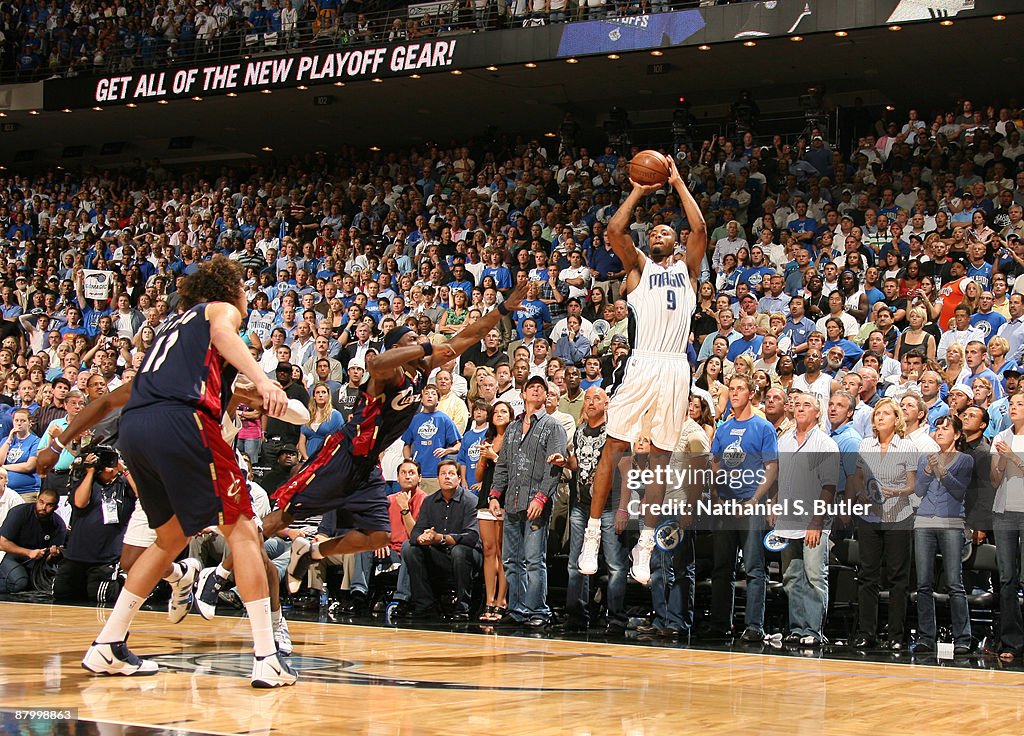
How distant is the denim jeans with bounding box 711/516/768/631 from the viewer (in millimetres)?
9008

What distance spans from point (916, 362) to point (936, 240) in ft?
9.49

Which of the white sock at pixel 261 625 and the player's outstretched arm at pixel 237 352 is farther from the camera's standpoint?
the white sock at pixel 261 625

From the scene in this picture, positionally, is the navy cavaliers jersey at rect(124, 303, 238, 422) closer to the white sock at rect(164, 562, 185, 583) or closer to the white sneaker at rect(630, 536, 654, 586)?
the white sock at rect(164, 562, 185, 583)

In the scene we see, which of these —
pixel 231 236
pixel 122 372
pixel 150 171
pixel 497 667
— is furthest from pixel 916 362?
pixel 150 171

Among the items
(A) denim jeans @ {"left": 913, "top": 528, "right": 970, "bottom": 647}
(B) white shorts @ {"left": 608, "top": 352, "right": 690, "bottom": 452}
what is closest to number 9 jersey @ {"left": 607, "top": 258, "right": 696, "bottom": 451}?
(B) white shorts @ {"left": 608, "top": 352, "right": 690, "bottom": 452}

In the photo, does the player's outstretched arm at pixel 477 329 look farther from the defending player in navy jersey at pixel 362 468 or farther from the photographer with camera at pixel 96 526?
the photographer with camera at pixel 96 526

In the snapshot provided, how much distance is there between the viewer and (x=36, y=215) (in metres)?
24.3

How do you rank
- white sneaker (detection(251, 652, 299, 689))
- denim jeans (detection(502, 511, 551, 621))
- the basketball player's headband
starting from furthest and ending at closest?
denim jeans (detection(502, 511, 551, 621))
the basketball player's headband
white sneaker (detection(251, 652, 299, 689))

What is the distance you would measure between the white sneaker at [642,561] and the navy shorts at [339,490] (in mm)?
1764

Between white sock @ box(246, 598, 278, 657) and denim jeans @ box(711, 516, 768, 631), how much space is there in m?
4.26

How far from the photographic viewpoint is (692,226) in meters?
7.62

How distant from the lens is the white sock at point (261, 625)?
583 cm

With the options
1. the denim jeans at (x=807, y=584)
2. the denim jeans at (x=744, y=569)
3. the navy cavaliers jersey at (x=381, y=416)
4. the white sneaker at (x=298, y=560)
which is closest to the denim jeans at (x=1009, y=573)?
the denim jeans at (x=807, y=584)

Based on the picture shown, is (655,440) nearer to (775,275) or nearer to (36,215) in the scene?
(775,275)
